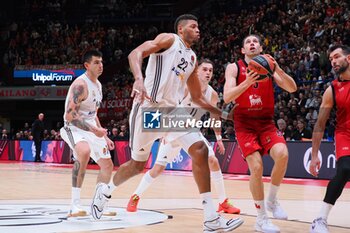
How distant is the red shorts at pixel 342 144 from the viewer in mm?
6172

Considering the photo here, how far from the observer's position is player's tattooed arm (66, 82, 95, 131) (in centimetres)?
780

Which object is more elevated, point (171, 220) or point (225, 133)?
point (225, 133)

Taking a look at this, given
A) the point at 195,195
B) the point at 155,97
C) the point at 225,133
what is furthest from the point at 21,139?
the point at 155,97

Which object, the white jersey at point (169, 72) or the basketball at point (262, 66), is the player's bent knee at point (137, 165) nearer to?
the white jersey at point (169, 72)

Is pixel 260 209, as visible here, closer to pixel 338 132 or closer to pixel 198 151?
pixel 198 151

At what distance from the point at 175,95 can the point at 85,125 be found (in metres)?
1.74

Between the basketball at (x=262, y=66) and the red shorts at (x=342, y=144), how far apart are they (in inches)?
38.3

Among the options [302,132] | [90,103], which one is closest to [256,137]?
[90,103]

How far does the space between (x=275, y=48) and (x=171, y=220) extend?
611 inches

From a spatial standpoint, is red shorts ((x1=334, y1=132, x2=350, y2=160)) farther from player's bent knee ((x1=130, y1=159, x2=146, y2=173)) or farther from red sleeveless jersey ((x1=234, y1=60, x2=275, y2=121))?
player's bent knee ((x1=130, y1=159, x2=146, y2=173))

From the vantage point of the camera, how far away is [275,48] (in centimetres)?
2186

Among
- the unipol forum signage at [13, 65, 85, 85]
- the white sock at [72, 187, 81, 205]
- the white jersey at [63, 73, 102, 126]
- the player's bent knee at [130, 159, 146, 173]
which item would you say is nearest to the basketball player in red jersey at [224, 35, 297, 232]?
the player's bent knee at [130, 159, 146, 173]

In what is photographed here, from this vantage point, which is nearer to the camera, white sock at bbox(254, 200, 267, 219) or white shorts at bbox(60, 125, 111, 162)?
white sock at bbox(254, 200, 267, 219)

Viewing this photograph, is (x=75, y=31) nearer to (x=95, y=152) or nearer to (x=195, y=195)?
(x=195, y=195)
